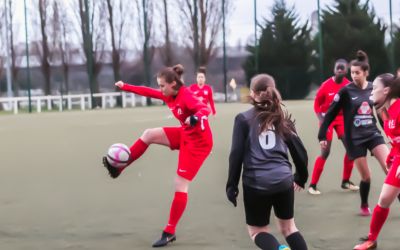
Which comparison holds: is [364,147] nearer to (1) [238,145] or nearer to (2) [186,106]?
(2) [186,106]

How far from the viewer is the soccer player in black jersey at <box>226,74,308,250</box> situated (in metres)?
4.20

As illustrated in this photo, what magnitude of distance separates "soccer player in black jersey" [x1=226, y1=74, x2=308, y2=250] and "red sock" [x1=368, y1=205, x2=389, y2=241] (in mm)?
1105

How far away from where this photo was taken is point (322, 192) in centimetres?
801

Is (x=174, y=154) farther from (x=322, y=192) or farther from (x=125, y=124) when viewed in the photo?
(x=125, y=124)

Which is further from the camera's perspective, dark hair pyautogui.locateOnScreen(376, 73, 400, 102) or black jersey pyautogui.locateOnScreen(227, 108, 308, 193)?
dark hair pyautogui.locateOnScreen(376, 73, 400, 102)

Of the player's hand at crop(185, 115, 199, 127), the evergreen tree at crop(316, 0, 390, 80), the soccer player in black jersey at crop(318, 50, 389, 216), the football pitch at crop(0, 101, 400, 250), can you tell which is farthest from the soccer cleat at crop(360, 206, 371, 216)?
the evergreen tree at crop(316, 0, 390, 80)

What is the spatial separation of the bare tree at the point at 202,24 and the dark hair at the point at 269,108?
35.8 m

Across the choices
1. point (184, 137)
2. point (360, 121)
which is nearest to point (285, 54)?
point (360, 121)

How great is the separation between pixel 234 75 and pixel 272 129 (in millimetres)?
33971

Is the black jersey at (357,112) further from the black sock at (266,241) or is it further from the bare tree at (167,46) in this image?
the bare tree at (167,46)

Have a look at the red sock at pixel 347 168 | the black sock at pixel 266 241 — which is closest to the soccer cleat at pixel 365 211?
the red sock at pixel 347 168

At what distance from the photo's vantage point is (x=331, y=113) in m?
6.43

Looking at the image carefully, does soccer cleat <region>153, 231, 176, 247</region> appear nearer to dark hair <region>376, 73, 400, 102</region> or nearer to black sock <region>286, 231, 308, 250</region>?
black sock <region>286, 231, 308, 250</region>

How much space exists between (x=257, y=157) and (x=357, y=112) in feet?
8.34
